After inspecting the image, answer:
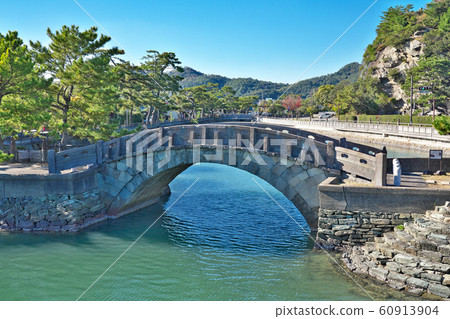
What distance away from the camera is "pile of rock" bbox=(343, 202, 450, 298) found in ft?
35.6

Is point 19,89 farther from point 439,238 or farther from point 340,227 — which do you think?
point 439,238

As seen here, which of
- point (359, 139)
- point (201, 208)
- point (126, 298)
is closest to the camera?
point (126, 298)

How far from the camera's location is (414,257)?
11336mm

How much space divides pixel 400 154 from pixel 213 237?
121 ft

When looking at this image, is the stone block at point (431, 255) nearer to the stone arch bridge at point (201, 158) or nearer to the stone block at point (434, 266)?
the stone block at point (434, 266)

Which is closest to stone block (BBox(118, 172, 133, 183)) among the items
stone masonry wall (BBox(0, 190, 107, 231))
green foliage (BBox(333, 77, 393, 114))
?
stone masonry wall (BBox(0, 190, 107, 231))

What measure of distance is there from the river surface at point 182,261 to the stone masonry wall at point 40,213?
715 mm

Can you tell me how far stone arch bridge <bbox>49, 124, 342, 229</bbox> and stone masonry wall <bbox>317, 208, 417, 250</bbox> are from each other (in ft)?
7.44

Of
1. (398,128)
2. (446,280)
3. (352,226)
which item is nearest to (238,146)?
(352,226)

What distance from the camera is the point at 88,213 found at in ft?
64.0

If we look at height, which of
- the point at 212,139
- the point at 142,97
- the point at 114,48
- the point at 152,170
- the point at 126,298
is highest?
the point at 114,48

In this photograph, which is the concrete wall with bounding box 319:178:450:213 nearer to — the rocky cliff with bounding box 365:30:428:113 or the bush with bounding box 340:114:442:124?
the bush with bounding box 340:114:442:124

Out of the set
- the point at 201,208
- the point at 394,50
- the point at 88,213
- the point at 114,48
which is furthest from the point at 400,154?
the point at 394,50

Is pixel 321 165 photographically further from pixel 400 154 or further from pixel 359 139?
pixel 359 139
